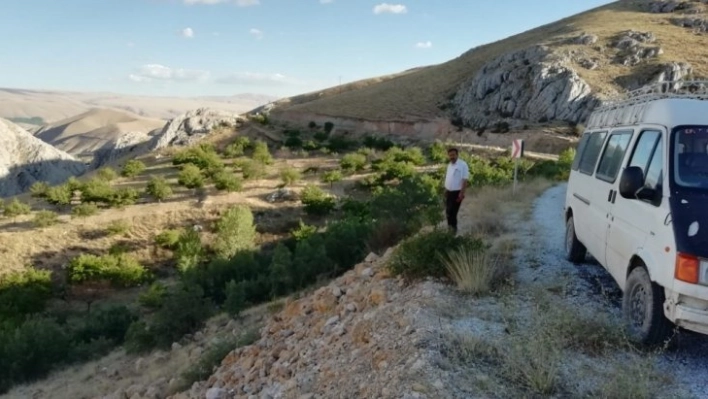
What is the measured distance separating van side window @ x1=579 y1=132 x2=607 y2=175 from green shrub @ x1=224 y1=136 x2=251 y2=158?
41.0 metres

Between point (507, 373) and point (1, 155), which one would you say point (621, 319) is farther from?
point (1, 155)

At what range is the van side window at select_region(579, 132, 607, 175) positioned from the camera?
7.95m

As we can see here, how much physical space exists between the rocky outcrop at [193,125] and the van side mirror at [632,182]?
54644mm

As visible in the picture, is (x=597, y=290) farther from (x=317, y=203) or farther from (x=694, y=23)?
(x=694, y=23)

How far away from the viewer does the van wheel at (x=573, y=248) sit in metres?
8.61

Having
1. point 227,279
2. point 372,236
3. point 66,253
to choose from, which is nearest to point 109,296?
point 66,253

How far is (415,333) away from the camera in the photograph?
584cm

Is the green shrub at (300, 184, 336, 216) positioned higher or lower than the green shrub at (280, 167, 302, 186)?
lower

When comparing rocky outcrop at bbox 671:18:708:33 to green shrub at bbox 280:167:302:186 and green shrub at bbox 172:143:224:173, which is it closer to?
green shrub at bbox 280:167:302:186

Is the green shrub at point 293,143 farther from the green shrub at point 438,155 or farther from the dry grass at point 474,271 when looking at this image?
the dry grass at point 474,271

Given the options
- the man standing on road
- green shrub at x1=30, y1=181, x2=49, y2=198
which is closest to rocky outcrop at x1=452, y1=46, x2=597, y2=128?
green shrub at x1=30, y1=181, x2=49, y2=198

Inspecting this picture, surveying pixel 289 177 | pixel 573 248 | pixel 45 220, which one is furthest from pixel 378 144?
pixel 573 248

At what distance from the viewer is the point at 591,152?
8.37 metres

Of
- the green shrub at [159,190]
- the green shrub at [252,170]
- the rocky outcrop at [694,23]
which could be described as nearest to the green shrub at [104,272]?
the green shrub at [159,190]
